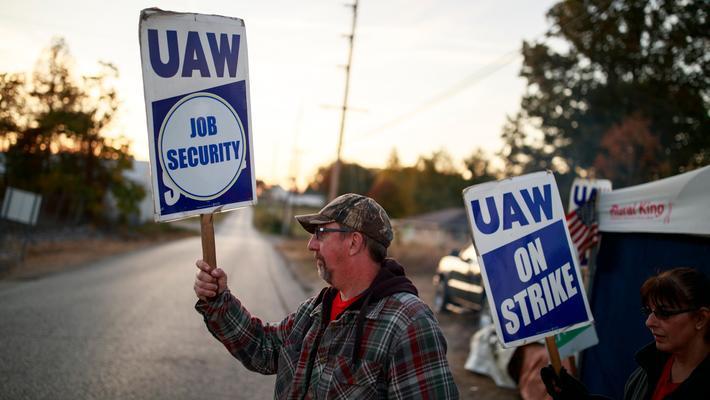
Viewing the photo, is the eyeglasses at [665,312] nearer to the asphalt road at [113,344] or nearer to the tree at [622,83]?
the asphalt road at [113,344]

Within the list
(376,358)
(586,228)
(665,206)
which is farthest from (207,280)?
(586,228)

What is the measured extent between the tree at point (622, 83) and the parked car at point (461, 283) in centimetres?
793

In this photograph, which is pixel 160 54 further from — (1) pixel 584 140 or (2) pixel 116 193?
(2) pixel 116 193

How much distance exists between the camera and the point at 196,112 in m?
2.69

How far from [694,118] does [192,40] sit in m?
20.1

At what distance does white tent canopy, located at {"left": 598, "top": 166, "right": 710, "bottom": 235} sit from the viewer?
12.4ft

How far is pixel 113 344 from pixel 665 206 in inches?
257

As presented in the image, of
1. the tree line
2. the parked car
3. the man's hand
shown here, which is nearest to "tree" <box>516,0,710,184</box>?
the tree line

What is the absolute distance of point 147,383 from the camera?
20.0ft

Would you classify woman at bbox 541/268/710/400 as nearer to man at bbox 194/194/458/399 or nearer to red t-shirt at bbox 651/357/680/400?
red t-shirt at bbox 651/357/680/400

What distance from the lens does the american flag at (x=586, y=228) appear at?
5.66 metres

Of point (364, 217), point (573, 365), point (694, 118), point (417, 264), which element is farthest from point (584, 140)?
point (364, 217)

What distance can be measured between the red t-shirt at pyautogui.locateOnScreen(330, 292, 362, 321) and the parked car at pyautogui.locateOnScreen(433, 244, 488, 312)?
8.13m

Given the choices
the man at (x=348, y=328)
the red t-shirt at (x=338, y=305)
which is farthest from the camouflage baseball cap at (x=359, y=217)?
the red t-shirt at (x=338, y=305)
